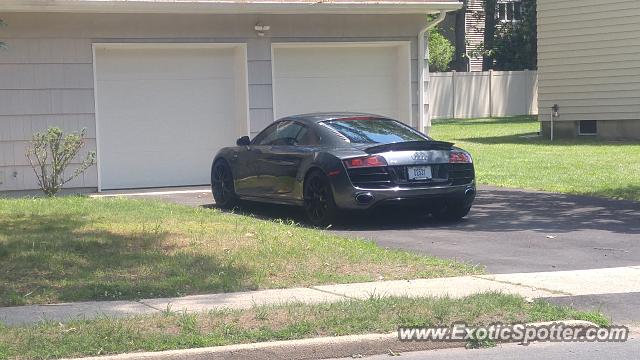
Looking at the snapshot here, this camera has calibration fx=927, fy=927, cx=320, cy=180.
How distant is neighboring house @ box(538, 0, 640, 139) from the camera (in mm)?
24375

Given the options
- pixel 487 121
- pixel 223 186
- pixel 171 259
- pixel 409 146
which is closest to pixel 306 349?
pixel 171 259

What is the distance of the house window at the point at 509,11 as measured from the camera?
44.2 meters

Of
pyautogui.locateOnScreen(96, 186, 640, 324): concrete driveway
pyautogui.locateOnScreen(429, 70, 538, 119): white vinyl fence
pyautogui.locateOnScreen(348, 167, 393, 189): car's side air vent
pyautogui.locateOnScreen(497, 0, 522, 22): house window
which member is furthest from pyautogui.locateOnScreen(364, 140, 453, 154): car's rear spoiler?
pyautogui.locateOnScreen(497, 0, 522, 22): house window

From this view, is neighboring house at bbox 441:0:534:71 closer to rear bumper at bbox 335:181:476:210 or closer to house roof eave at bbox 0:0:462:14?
house roof eave at bbox 0:0:462:14

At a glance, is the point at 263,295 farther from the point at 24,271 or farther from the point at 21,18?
the point at 21,18

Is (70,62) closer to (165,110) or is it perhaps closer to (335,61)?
(165,110)

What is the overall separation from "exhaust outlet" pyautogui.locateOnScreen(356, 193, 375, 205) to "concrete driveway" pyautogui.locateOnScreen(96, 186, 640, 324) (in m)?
0.41

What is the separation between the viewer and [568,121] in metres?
26.3

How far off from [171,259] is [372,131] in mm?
4049

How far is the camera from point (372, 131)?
12.2 m

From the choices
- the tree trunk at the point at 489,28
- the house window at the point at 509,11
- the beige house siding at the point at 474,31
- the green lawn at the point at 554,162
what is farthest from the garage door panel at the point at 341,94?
the beige house siding at the point at 474,31

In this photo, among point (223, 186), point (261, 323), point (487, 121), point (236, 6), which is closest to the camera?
point (261, 323)

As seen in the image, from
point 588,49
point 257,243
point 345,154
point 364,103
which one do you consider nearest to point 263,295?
point 257,243

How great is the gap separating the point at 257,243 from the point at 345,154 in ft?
6.60
